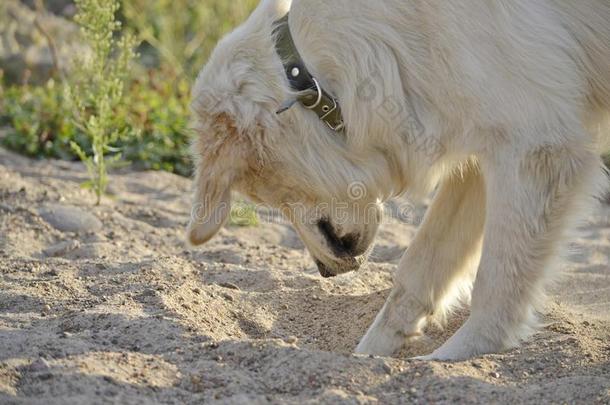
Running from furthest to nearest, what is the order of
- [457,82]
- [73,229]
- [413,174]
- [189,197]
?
[189,197], [73,229], [413,174], [457,82]

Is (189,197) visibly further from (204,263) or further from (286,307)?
(286,307)

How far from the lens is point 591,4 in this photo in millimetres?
3717

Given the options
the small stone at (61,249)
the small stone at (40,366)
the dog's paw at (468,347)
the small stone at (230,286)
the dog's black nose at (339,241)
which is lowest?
the small stone at (61,249)

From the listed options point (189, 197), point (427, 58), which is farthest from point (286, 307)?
point (189, 197)

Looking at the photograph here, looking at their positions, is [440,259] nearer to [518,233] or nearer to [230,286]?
[518,233]

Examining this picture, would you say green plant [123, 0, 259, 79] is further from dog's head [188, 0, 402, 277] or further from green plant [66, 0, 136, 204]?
dog's head [188, 0, 402, 277]

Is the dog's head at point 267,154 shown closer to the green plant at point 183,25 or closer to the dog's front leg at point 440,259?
the dog's front leg at point 440,259

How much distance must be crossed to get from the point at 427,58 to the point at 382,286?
1539 millimetres

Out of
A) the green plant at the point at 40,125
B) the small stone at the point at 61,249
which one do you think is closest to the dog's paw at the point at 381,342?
the small stone at the point at 61,249

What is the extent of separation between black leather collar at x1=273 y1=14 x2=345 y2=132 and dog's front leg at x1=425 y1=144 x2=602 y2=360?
0.67 metres

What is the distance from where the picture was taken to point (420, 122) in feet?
12.1

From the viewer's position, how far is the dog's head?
377cm

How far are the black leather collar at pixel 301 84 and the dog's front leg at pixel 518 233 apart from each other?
67 centimetres

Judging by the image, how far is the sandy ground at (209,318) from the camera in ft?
10.0
